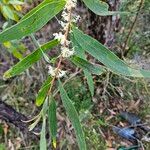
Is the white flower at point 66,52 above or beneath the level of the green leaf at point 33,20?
beneath

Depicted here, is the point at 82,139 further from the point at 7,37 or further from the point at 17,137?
the point at 17,137

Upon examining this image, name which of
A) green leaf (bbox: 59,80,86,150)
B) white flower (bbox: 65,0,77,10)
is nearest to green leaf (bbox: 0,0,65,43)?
white flower (bbox: 65,0,77,10)

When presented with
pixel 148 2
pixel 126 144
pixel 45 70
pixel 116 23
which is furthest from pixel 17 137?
pixel 148 2

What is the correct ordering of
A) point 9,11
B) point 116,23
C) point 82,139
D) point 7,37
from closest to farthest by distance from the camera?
point 7,37 → point 82,139 → point 9,11 → point 116,23

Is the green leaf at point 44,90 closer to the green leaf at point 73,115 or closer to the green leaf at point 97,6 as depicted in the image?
the green leaf at point 73,115

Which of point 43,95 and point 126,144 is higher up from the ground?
point 43,95

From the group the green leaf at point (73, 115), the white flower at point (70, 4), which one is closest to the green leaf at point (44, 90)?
the green leaf at point (73, 115)

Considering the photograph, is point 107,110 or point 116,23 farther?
point 107,110

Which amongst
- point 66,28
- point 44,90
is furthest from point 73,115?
point 66,28
